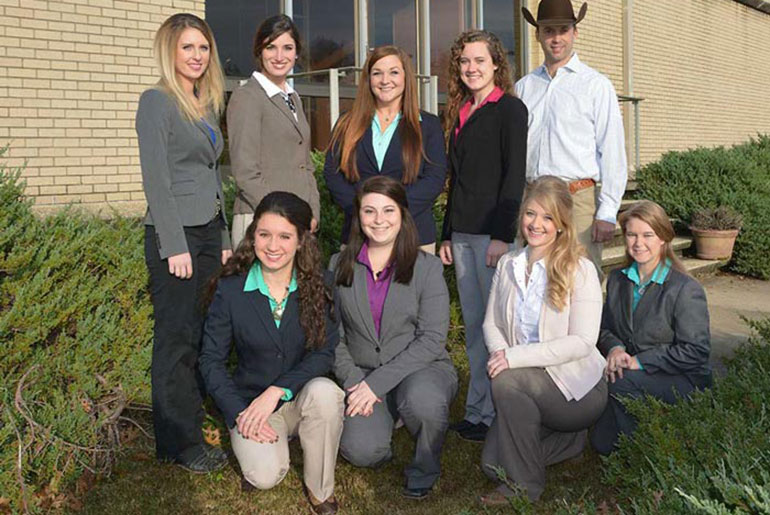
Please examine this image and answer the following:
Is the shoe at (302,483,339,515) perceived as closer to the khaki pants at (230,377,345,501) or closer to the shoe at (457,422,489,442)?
the khaki pants at (230,377,345,501)

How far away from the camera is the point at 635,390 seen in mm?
3746

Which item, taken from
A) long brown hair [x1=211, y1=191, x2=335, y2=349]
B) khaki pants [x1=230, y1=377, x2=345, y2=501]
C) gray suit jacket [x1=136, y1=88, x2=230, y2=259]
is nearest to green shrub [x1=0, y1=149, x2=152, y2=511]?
gray suit jacket [x1=136, y1=88, x2=230, y2=259]

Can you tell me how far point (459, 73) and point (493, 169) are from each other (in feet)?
1.87

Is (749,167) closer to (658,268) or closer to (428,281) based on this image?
(658,268)

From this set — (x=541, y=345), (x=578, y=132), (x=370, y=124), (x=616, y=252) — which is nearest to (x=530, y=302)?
(x=541, y=345)

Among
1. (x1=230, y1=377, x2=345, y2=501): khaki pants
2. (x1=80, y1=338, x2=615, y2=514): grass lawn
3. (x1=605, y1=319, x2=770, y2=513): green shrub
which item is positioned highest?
(x1=605, y1=319, x2=770, y2=513): green shrub

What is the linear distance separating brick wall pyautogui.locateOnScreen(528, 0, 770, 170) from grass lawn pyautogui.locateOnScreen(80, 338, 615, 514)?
8914 mm

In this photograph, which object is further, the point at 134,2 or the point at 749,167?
the point at 749,167

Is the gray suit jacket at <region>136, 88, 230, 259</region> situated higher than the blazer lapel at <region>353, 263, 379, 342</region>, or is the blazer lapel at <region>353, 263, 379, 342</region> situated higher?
the gray suit jacket at <region>136, 88, 230, 259</region>

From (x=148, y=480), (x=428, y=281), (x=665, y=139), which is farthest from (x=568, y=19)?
(x=665, y=139)

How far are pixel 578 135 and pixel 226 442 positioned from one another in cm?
261

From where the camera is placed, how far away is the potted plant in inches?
372

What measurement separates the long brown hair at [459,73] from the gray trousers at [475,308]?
650 mm

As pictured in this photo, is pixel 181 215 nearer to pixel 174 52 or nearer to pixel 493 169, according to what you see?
pixel 174 52
